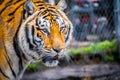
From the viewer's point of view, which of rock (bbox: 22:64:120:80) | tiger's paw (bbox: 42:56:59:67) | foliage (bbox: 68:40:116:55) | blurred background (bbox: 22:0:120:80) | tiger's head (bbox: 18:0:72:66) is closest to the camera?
tiger's head (bbox: 18:0:72:66)

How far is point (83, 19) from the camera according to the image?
622 cm

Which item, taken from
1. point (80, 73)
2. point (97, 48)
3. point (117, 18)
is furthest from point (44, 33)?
point (117, 18)

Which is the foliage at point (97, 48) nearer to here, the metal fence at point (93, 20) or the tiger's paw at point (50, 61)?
the metal fence at point (93, 20)

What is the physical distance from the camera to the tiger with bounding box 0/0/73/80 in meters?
2.56

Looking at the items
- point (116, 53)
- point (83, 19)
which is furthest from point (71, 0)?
point (116, 53)

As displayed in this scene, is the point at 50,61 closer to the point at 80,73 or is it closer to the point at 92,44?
the point at 80,73

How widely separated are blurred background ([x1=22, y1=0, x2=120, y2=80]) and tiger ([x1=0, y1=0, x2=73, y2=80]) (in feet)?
8.63

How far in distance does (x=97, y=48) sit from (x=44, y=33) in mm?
3508

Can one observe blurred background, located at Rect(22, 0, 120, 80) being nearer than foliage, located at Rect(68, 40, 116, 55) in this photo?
Yes

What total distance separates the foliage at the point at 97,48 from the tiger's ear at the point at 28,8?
3.27 metres

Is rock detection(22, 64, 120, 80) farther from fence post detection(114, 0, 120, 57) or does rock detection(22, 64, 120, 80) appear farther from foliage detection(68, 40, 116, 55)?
fence post detection(114, 0, 120, 57)

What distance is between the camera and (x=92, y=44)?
607 cm

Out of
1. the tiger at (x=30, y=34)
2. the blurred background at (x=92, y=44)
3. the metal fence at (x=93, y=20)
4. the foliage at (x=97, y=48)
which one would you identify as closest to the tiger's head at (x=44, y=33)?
the tiger at (x=30, y=34)

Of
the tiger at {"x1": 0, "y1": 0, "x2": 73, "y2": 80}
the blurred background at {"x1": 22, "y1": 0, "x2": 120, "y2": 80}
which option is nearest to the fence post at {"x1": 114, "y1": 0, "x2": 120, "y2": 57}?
the blurred background at {"x1": 22, "y1": 0, "x2": 120, "y2": 80}
